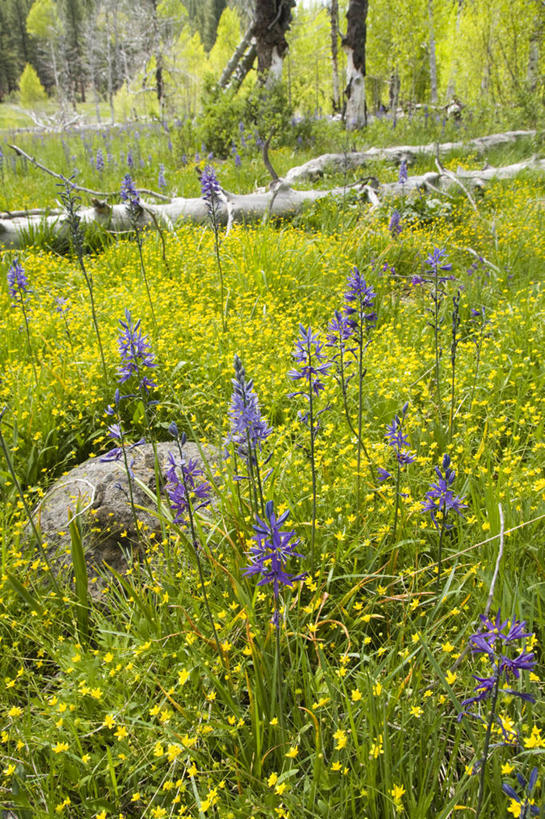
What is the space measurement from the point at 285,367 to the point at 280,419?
20.1 inches

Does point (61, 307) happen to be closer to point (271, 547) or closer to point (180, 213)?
point (180, 213)

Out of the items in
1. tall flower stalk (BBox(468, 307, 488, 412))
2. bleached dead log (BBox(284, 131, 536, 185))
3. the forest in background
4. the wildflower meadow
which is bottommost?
the wildflower meadow

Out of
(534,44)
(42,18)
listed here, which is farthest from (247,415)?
(42,18)

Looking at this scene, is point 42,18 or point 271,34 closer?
point 271,34

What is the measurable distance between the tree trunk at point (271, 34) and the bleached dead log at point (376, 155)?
3015mm

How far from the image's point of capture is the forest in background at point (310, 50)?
17.6 m

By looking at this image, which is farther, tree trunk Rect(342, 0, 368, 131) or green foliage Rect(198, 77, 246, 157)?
tree trunk Rect(342, 0, 368, 131)

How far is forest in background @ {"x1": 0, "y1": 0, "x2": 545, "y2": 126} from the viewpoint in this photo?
57.6ft

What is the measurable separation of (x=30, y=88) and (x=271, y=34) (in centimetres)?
5296

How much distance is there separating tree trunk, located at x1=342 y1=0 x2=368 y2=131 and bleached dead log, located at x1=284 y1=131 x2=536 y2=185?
2299 millimetres

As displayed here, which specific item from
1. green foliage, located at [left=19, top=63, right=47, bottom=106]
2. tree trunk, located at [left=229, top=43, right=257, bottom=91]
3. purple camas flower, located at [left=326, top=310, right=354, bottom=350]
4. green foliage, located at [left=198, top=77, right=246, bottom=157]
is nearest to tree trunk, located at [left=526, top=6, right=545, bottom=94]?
tree trunk, located at [left=229, top=43, right=257, bottom=91]

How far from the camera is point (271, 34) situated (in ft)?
38.7

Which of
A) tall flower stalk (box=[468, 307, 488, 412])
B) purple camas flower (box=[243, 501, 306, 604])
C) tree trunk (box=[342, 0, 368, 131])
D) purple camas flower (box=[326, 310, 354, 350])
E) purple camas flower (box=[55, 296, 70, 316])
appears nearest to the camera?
purple camas flower (box=[243, 501, 306, 604])

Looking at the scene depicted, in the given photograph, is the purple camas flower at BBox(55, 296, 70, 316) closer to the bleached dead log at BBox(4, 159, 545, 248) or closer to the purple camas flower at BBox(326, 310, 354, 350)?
the bleached dead log at BBox(4, 159, 545, 248)
